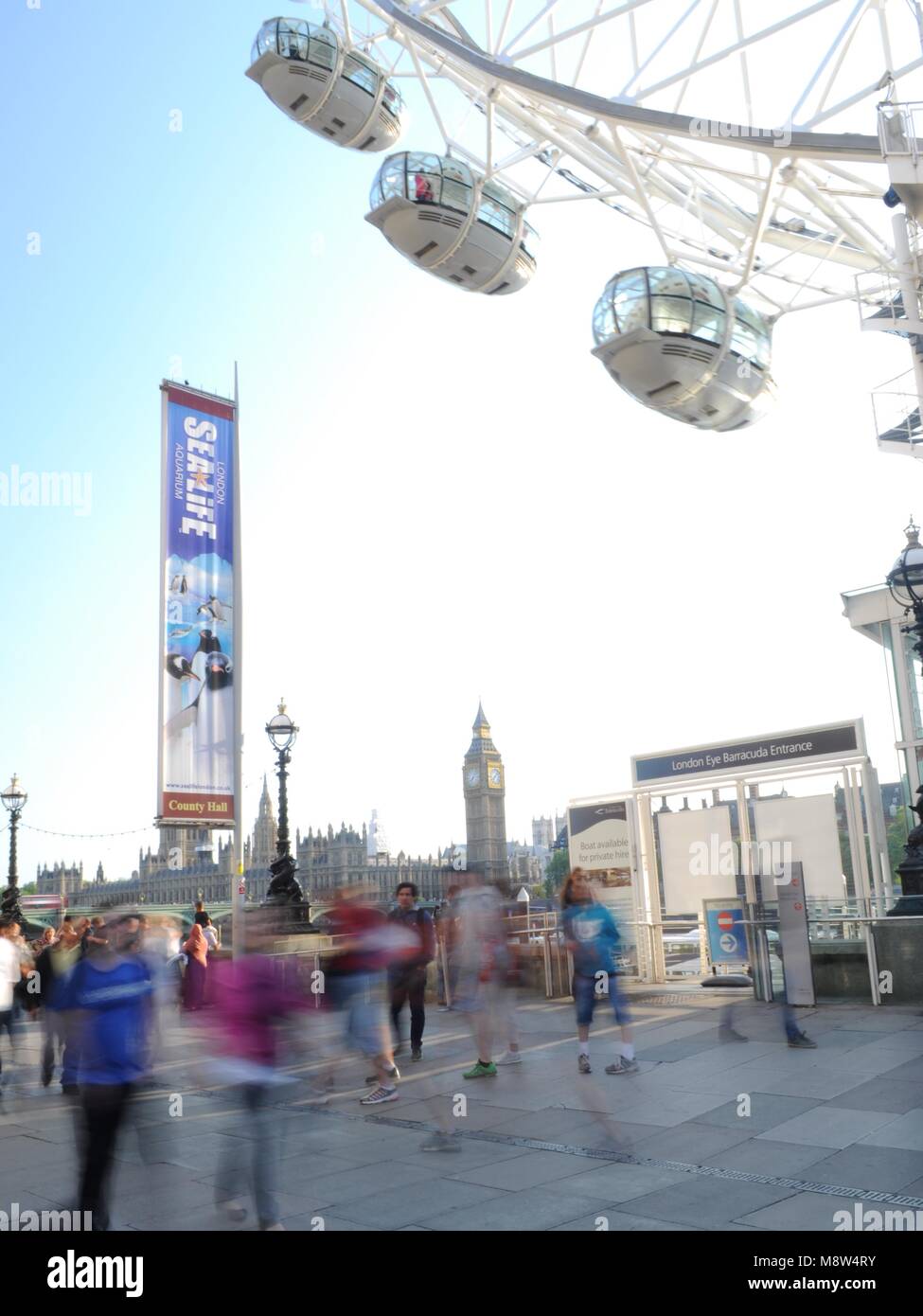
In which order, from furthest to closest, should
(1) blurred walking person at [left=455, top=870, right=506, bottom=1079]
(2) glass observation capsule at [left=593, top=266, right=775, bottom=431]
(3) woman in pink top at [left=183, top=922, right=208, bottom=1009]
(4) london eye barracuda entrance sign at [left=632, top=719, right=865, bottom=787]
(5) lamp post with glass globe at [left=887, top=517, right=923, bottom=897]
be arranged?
(2) glass observation capsule at [left=593, top=266, right=775, bottom=431], (3) woman in pink top at [left=183, top=922, right=208, bottom=1009], (4) london eye barracuda entrance sign at [left=632, top=719, right=865, bottom=787], (5) lamp post with glass globe at [left=887, top=517, right=923, bottom=897], (1) blurred walking person at [left=455, top=870, right=506, bottom=1079]

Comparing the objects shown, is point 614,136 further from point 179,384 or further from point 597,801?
point 597,801

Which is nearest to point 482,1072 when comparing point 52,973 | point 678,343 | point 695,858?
point 52,973

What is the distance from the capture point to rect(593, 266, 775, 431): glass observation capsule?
16.7m

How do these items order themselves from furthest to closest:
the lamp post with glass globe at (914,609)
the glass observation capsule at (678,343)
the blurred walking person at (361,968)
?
the glass observation capsule at (678,343) < the lamp post with glass globe at (914,609) < the blurred walking person at (361,968)

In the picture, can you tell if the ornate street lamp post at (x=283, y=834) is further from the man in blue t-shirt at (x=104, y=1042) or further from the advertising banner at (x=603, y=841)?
the man in blue t-shirt at (x=104, y=1042)

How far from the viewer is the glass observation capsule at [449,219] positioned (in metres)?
18.9

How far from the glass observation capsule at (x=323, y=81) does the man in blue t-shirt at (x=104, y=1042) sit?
1961 centimetres

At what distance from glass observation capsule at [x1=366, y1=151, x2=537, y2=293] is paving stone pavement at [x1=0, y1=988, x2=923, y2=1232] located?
1392 cm

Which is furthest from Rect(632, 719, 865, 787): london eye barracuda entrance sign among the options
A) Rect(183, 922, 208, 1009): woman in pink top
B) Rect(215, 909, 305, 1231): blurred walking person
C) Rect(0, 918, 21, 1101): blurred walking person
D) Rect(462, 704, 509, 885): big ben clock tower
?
Rect(462, 704, 509, 885): big ben clock tower

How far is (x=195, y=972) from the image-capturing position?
16594 millimetres

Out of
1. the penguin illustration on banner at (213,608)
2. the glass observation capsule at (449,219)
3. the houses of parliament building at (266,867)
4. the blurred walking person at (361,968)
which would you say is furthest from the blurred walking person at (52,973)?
the houses of parliament building at (266,867)

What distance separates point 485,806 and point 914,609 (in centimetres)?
15094

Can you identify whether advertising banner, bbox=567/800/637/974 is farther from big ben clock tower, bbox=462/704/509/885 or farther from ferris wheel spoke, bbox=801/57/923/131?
big ben clock tower, bbox=462/704/509/885

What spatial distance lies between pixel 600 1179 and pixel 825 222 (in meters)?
21.4
